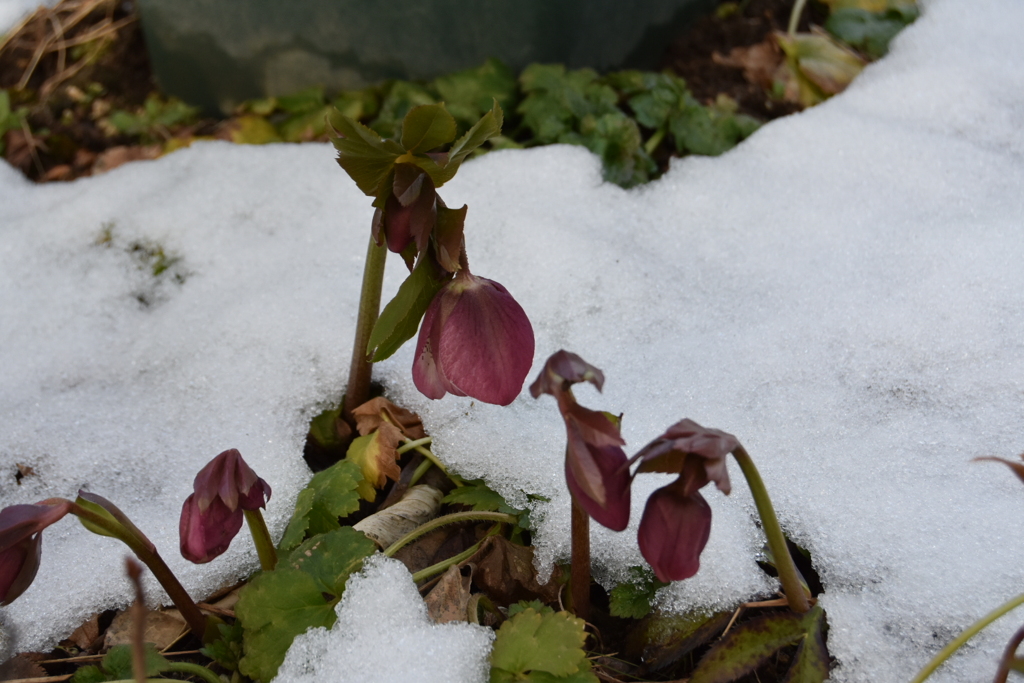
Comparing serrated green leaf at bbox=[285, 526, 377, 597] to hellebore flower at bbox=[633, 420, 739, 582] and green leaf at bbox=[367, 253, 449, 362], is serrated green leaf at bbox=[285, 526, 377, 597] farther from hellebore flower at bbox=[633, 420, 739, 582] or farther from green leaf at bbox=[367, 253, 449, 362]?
hellebore flower at bbox=[633, 420, 739, 582]

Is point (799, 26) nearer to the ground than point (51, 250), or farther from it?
farther from it

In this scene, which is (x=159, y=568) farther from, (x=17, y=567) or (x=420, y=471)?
(x=420, y=471)

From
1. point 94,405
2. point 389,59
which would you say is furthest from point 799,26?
point 94,405

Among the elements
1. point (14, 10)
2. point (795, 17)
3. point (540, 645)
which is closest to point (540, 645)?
point (540, 645)

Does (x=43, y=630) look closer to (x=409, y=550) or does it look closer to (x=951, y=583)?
(x=409, y=550)

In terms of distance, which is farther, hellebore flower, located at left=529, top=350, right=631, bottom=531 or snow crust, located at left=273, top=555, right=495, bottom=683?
snow crust, located at left=273, top=555, right=495, bottom=683

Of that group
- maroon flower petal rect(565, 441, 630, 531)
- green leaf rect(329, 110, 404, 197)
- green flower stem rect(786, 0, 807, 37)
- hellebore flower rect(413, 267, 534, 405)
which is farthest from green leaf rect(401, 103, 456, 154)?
green flower stem rect(786, 0, 807, 37)
